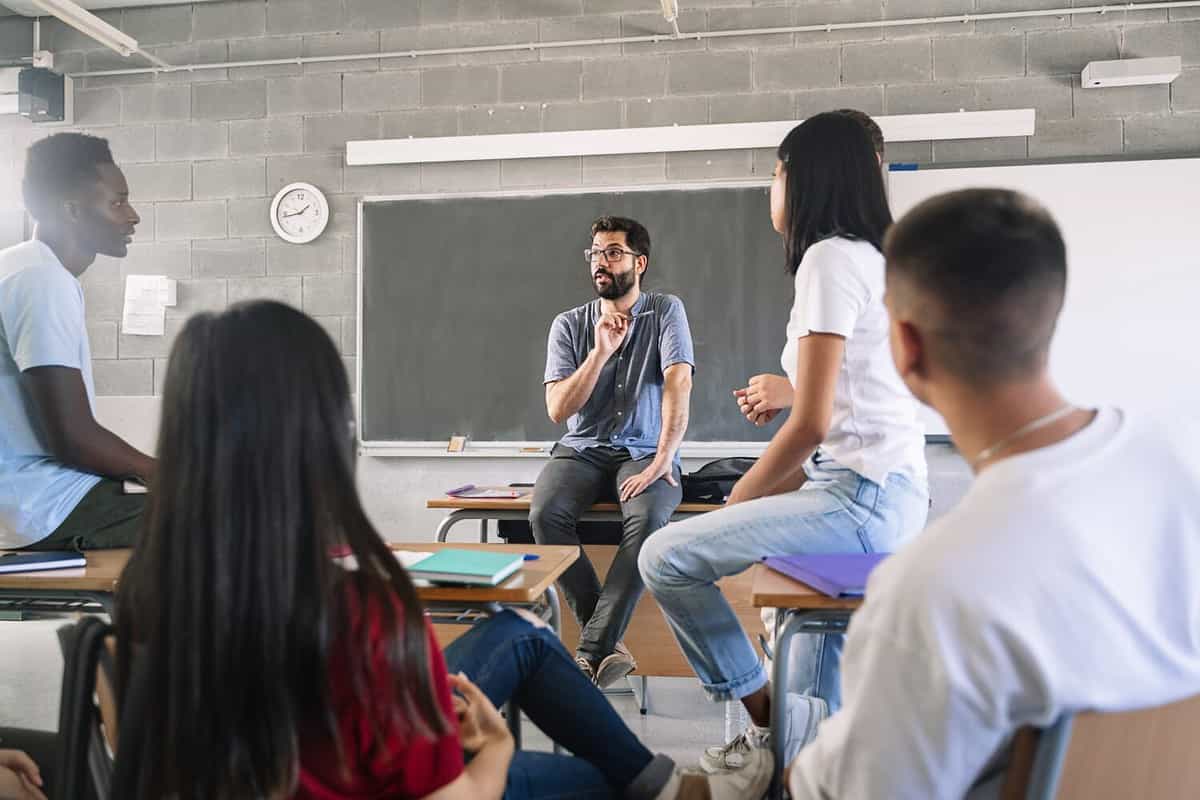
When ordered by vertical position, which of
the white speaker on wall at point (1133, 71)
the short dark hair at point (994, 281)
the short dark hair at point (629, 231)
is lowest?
the short dark hair at point (994, 281)

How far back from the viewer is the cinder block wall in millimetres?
3986

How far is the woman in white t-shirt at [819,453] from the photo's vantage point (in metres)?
1.70

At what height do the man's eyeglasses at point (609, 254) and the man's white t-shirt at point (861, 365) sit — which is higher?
the man's eyeglasses at point (609, 254)

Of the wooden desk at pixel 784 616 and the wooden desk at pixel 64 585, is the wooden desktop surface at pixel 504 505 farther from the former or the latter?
the wooden desk at pixel 784 616

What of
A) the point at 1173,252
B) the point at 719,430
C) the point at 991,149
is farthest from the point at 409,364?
the point at 1173,252

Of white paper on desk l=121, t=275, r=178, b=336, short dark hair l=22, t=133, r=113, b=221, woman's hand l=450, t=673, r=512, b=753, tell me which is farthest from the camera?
white paper on desk l=121, t=275, r=178, b=336

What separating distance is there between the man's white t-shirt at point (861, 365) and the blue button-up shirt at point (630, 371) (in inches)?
54.6

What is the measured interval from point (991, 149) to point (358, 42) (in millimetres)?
2982

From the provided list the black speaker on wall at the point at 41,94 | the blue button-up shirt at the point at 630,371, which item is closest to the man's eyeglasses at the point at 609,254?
the blue button-up shirt at the point at 630,371

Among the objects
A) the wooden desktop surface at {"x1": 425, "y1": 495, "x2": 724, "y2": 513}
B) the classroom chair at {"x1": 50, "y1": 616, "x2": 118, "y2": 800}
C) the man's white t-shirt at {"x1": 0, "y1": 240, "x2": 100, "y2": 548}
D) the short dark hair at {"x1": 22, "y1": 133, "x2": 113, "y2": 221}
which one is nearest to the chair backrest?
the classroom chair at {"x1": 50, "y1": 616, "x2": 118, "y2": 800}

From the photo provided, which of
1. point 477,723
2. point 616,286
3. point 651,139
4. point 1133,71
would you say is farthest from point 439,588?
point 1133,71

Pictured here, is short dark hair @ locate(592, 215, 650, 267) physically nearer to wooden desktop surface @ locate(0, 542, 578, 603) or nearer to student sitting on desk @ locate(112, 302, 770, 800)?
wooden desktop surface @ locate(0, 542, 578, 603)

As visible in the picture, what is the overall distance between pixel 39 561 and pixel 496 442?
259 cm

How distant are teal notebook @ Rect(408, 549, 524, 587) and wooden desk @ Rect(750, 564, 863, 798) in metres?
0.42
